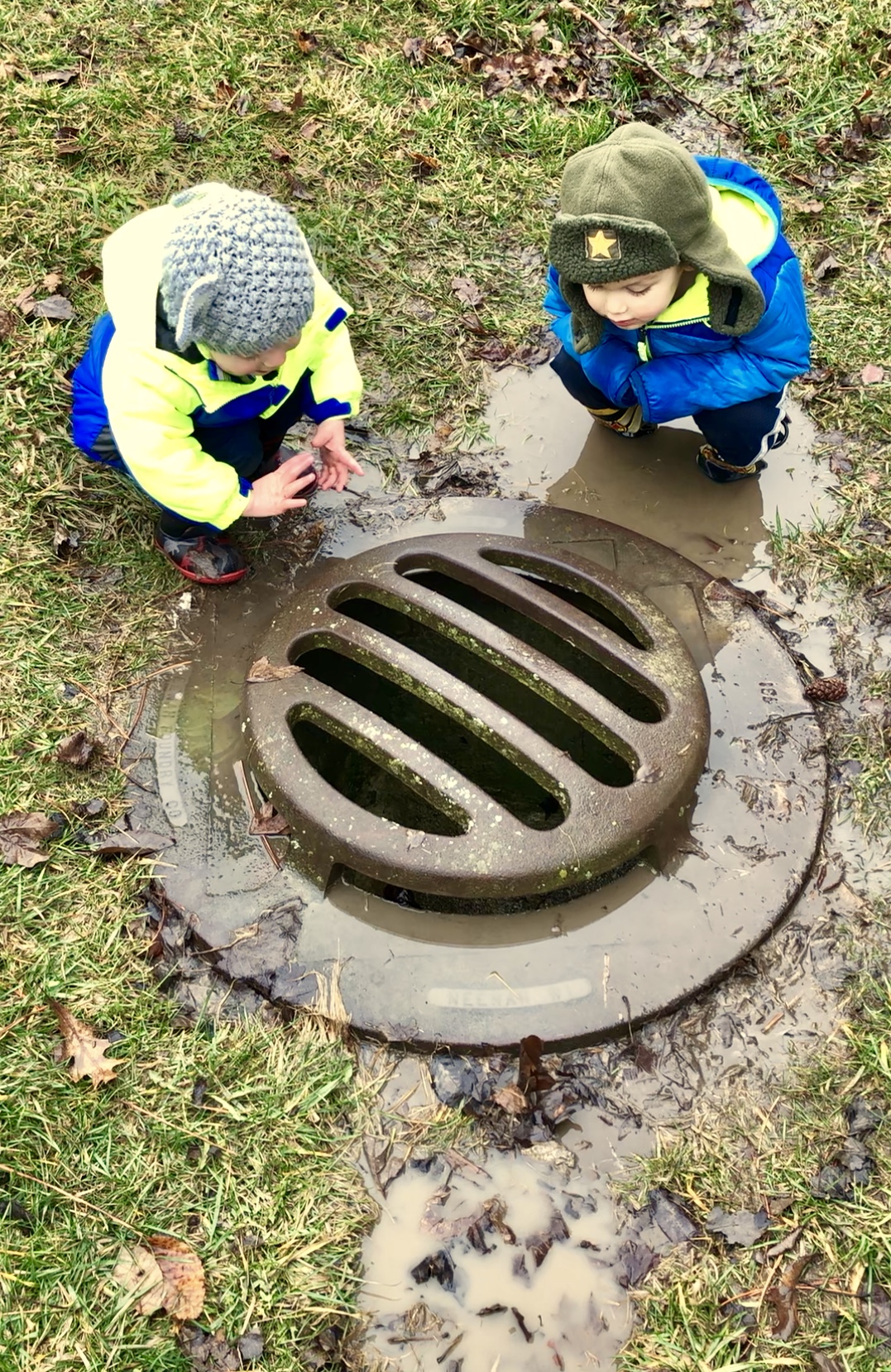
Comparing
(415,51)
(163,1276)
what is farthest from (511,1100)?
(415,51)

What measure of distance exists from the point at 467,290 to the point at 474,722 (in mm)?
1654

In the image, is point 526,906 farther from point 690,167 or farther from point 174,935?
point 690,167

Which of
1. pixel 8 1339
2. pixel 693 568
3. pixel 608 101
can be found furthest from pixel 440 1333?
pixel 608 101

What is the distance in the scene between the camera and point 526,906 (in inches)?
89.8

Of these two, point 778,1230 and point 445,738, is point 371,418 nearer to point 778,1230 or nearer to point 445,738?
point 445,738

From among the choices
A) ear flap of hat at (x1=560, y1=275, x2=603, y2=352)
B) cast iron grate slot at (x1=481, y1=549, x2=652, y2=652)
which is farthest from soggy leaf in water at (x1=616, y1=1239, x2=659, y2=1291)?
ear flap of hat at (x1=560, y1=275, x2=603, y2=352)

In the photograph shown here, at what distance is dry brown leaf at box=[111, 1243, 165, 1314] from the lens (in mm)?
1885

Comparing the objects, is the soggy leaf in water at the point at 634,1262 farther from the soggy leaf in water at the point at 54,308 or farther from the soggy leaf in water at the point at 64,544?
the soggy leaf in water at the point at 54,308

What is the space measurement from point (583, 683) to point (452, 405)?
1102 millimetres

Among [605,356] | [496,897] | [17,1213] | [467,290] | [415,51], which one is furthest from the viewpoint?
[415,51]

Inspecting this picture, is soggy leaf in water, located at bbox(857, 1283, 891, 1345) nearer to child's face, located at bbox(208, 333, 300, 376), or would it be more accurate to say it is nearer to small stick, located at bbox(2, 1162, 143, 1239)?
small stick, located at bbox(2, 1162, 143, 1239)

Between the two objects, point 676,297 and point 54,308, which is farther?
point 54,308

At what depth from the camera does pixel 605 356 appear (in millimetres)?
2627

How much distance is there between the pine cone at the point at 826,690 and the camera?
2484mm
